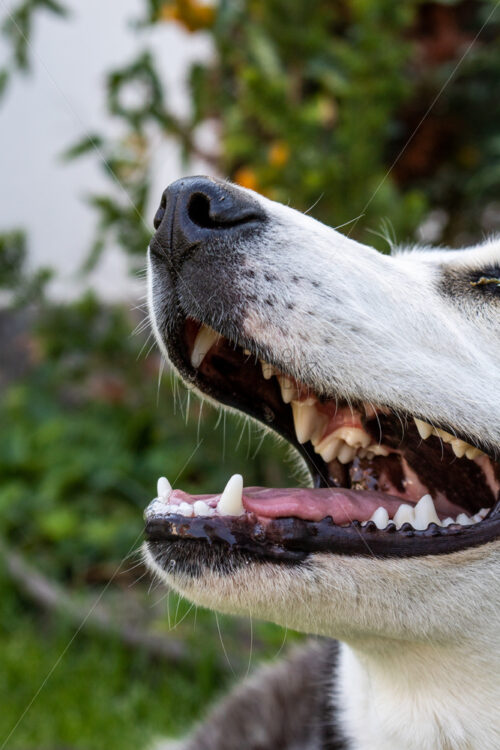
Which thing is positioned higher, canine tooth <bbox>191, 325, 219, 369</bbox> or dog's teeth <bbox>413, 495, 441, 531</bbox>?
canine tooth <bbox>191, 325, 219, 369</bbox>

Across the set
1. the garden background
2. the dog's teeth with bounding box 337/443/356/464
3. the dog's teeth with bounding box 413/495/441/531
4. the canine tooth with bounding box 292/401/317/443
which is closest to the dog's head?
the dog's teeth with bounding box 413/495/441/531

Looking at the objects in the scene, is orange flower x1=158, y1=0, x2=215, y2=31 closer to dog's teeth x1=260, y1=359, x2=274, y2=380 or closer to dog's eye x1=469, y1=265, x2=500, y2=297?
dog's eye x1=469, y1=265, x2=500, y2=297

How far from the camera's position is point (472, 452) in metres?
2.11

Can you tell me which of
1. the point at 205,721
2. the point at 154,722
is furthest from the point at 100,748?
the point at 205,721

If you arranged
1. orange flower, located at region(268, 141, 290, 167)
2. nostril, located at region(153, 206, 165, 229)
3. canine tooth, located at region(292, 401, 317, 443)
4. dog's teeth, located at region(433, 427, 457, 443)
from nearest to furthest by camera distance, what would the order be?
1. nostril, located at region(153, 206, 165, 229)
2. dog's teeth, located at region(433, 427, 457, 443)
3. canine tooth, located at region(292, 401, 317, 443)
4. orange flower, located at region(268, 141, 290, 167)

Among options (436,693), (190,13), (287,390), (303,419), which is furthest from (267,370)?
(190,13)

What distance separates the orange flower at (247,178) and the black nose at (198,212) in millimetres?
2534

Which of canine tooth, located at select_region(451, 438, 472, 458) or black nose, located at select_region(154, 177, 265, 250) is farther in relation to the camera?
canine tooth, located at select_region(451, 438, 472, 458)

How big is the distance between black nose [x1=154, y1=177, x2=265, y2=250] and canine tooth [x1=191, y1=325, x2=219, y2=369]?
0.82 feet

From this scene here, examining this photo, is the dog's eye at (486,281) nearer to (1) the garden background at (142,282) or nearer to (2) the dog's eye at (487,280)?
(2) the dog's eye at (487,280)

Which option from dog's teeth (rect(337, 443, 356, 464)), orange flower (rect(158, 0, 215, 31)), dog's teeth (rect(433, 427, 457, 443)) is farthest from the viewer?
orange flower (rect(158, 0, 215, 31))

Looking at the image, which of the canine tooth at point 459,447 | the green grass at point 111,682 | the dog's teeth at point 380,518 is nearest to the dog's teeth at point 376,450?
the canine tooth at point 459,447

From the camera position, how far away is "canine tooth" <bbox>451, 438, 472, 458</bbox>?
206cm

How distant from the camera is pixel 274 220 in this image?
1.94m
